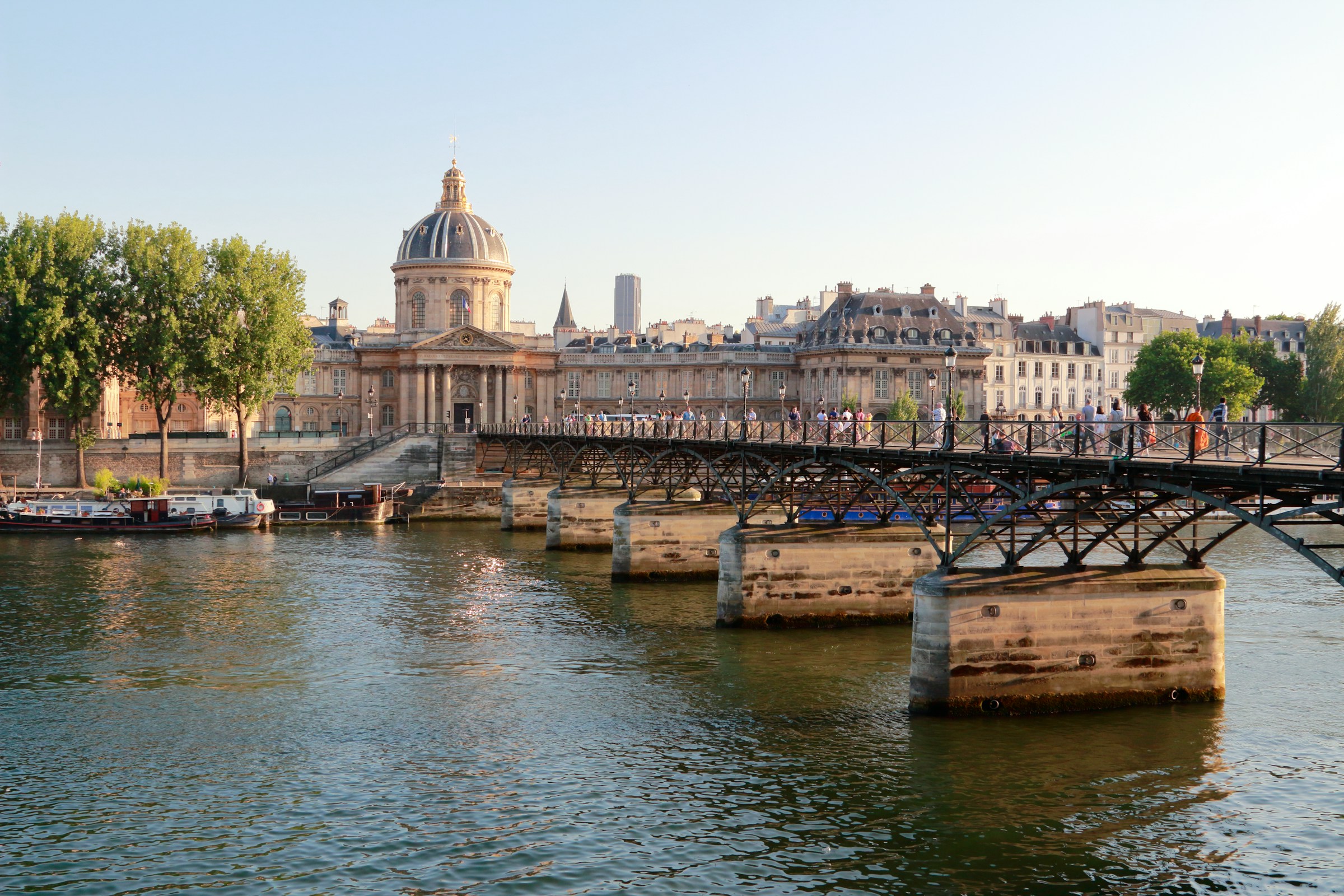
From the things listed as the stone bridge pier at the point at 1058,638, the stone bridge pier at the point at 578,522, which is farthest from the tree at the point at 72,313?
the stone bridge pier at the point at 1058,638

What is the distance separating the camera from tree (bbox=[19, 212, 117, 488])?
257ft

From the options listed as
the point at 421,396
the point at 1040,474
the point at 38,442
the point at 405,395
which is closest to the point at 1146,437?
the point at 1040,474

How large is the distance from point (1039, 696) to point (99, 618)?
1127 inches

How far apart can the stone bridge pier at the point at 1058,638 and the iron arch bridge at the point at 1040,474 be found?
832 mm

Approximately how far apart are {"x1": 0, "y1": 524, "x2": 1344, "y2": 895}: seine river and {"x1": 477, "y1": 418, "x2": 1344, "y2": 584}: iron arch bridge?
4075mm

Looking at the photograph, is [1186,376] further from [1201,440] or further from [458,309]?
[1201,440]

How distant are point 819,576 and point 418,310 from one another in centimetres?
9484

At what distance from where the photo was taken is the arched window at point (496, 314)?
129000mm

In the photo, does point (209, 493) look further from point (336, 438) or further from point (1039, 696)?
point (1039, 696)

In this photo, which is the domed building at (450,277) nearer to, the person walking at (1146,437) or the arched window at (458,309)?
the arched window at (458,309)

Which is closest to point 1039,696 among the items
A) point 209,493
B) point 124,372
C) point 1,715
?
point 1,715

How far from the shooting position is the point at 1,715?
28.9 meters

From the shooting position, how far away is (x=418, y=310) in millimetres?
128250

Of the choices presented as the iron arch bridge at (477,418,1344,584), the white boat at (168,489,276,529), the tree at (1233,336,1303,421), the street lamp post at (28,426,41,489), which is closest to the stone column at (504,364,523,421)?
the street lamp post at (28,426,41,489)
